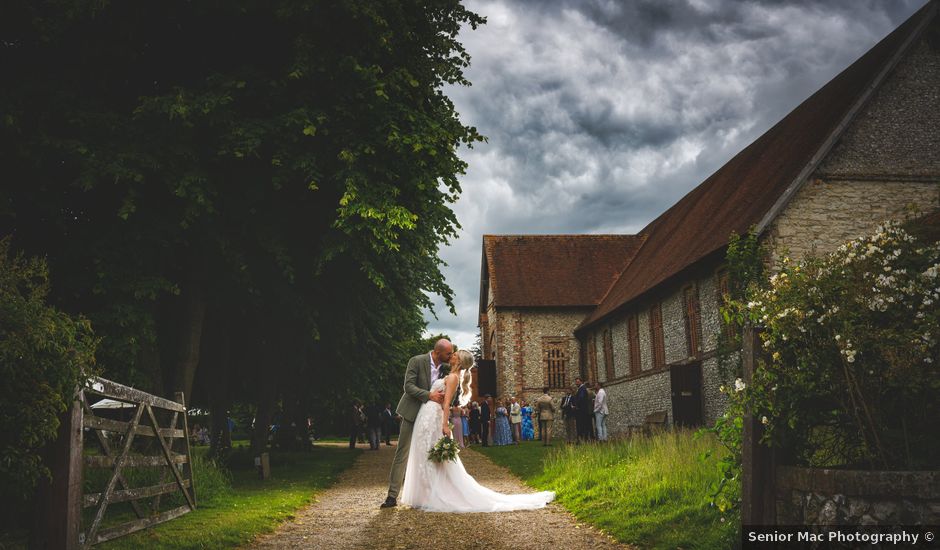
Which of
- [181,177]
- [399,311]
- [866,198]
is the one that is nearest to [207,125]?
[181,177]

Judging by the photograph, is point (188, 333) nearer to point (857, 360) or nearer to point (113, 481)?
point (113, 481)

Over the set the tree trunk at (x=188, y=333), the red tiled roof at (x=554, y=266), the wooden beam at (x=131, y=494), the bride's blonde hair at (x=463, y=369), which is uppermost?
the red tiled roof at (x=554, y=266)

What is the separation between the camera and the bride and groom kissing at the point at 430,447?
917cm

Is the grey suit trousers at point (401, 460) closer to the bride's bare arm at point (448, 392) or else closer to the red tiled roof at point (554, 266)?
the bride's bare arm at point (448, 392)

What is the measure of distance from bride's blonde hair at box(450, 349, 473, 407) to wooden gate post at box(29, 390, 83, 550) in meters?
4.87

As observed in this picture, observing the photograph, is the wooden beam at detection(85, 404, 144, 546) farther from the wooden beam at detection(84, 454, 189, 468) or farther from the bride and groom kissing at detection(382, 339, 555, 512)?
the bride and groom kissing at detection(382, 339, 555, 512)

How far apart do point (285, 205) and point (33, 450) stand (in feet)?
25.2

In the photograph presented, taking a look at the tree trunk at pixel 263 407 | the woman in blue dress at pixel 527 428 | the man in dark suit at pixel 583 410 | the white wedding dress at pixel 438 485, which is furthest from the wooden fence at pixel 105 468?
the woman in blue dress at pixel 527 428

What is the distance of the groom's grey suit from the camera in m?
9.69

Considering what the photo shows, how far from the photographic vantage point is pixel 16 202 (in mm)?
10781

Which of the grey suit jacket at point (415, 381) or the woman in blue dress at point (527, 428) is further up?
the grey suit jacket at point (415, 381)

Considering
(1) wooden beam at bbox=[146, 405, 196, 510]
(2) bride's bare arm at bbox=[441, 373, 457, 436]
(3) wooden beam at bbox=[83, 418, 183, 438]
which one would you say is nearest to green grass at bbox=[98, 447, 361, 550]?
(1) wooden beam at bbox=[146, 405, 196, 510]

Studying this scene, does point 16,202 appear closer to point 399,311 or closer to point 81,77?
point 81,77

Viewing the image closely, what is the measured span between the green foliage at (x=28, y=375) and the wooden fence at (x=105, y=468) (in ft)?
0.83
